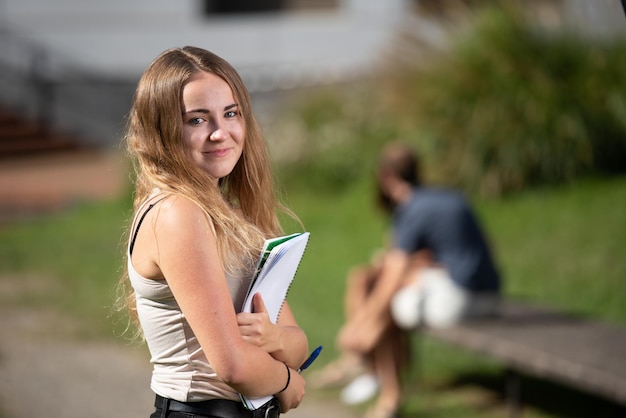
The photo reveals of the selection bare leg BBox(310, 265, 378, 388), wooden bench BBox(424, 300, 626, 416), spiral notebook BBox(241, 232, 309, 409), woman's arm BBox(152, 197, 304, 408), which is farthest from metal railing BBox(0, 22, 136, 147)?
woman's arm BBox(152, 197, 304, 408)

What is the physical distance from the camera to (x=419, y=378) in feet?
22.4

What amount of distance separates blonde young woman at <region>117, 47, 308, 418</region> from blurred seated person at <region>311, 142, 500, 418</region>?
3.98 metres

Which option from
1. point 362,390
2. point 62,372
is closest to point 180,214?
point 362,390

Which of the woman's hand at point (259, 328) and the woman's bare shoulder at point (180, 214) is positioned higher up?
the woman's bare shoulder at point (180, 214)

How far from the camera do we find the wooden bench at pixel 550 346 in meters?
5.10

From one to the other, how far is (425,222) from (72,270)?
197 inches

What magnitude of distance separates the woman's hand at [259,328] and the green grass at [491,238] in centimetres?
408

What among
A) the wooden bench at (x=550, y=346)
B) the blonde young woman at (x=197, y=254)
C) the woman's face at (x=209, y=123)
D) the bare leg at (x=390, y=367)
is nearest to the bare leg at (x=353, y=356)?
the bare leg at (x=390, y=367)

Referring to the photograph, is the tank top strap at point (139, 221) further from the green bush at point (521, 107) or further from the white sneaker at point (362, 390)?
the green bush at point (521, 107)

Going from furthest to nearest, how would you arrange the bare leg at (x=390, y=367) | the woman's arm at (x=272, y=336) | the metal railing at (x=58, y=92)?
the metal railing at (x=58, y=92) < the bare leg at (x=390, y=367) < the woman's arm at (x=272, y=336)

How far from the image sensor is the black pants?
7.23 feet

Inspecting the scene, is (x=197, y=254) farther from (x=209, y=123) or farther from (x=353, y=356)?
(x=353, y=356)

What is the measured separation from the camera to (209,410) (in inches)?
86.8

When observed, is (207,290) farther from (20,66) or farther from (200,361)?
→ (20,66)
